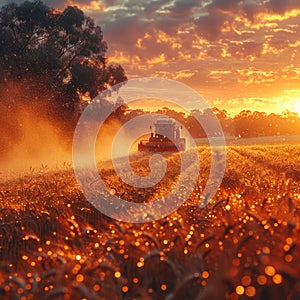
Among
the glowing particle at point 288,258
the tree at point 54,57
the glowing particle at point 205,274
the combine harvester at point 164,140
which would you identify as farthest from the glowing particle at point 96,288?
the combine harvester at point 164,140

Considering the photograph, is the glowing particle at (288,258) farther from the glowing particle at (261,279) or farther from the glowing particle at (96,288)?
the glowing particle at (96,288)

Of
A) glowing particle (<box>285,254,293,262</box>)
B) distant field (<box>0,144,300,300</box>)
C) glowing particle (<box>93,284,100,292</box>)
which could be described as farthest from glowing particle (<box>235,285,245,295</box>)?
glowing particle (<box>93,284,100,292</box>)

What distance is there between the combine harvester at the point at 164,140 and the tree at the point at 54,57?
6.48 m

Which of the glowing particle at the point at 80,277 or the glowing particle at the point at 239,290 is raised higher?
the glowing particle at the point at 80,277

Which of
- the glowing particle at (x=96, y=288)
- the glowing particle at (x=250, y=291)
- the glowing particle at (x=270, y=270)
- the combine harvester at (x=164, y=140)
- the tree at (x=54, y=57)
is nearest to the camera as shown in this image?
the glowing particle at (x=270, y=270)

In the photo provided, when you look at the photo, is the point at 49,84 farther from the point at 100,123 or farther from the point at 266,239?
the point at 266,239

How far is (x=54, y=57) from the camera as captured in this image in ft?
118

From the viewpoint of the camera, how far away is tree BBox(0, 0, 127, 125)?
34875 millimetres

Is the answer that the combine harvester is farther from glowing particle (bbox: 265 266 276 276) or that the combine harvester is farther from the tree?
glowing particle (bbox: 265 266 276 276)

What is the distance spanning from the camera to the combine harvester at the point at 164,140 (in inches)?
1759

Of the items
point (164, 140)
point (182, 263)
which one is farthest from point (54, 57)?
point (182, 263)

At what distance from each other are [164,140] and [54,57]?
14.2 metres

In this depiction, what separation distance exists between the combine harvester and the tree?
6.48 metres

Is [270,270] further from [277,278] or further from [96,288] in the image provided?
[96,288]
